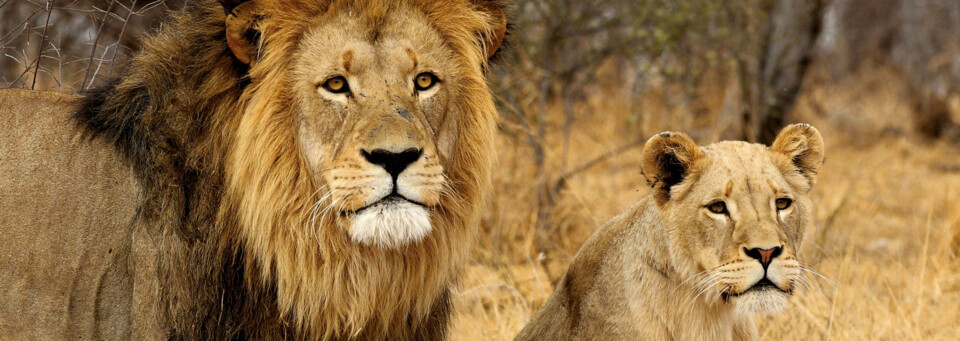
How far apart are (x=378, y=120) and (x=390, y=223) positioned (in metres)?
0.29

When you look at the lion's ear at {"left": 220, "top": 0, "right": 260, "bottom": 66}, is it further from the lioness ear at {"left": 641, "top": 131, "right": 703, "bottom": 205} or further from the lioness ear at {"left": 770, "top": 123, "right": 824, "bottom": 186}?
the lioness ear at {"left": 770, "top": 123, "right": 824, "bottom": 186}

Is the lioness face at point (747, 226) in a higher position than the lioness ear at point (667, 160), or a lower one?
lower

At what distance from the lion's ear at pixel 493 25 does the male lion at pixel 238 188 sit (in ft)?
0.72

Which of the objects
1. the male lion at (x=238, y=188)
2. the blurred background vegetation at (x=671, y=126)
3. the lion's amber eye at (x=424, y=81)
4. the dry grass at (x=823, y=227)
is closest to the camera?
the male lion at (x=238, y=188)

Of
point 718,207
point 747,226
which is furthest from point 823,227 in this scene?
point 747,226

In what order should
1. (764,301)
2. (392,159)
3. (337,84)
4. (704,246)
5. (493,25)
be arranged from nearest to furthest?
(392,159) → (337,84) → (764,301) → (704,246) → (493,25)

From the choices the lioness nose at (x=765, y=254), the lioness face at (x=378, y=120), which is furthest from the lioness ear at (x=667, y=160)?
the lioness face at (x=378, y=120)

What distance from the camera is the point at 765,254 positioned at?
295 centimetres

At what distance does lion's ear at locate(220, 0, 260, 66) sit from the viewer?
9.39 ft

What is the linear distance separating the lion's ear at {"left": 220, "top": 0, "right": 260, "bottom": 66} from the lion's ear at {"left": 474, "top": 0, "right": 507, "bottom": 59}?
29.0 inches

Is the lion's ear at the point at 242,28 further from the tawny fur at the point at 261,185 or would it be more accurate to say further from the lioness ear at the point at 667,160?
the lioness ear at the point at 667,160

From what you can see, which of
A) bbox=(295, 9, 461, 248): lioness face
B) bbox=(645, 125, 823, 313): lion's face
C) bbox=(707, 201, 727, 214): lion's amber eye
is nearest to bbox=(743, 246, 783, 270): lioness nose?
bbox=(645, 125, 823, 313): lion's face

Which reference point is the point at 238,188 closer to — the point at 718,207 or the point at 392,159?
the point at 392,159

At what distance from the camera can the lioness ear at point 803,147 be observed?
11.0ft
